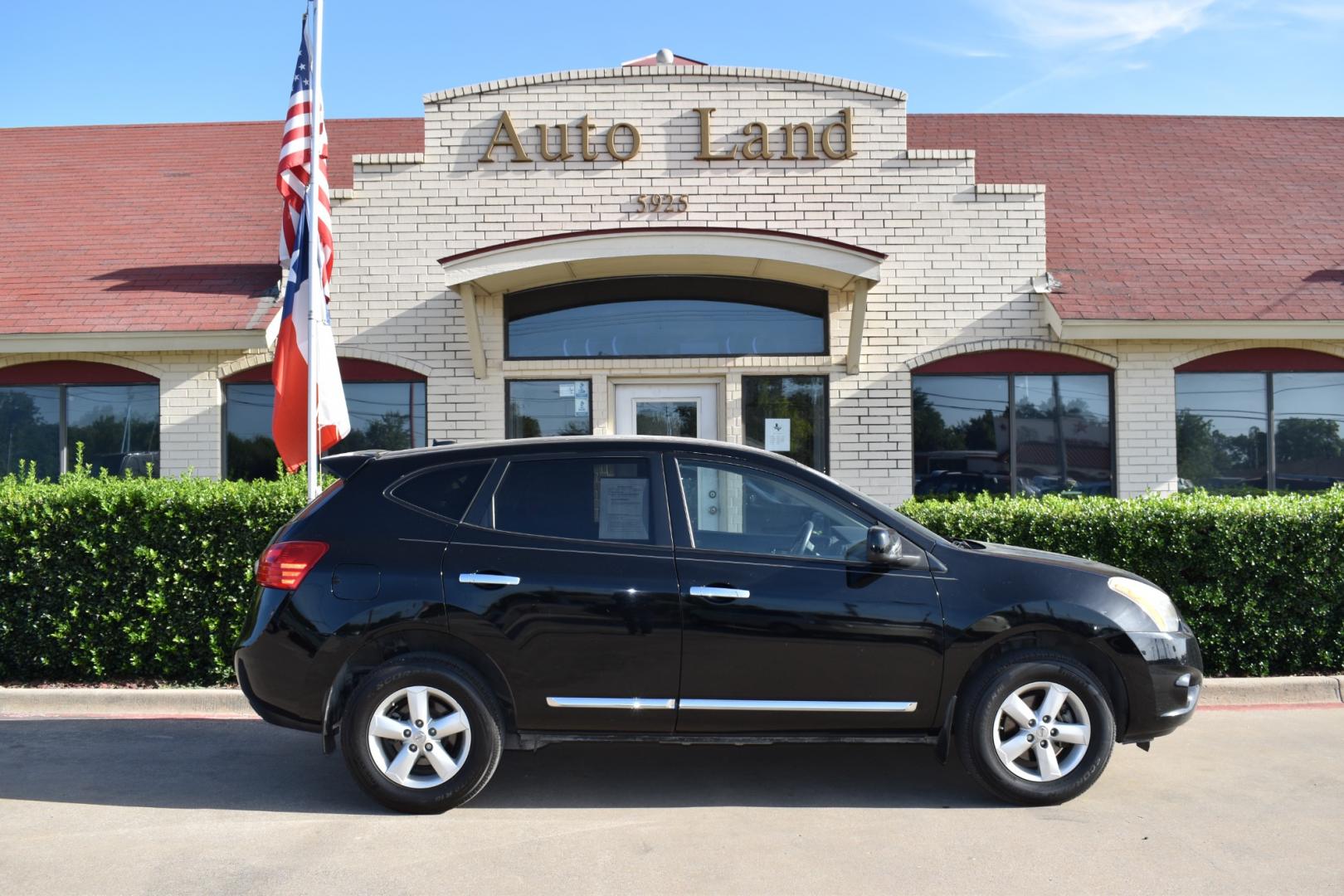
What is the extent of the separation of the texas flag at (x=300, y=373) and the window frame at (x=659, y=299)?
247cm

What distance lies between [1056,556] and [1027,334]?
566 centimetres

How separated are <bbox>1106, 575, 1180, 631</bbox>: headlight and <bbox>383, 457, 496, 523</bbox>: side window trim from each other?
9.93 ft

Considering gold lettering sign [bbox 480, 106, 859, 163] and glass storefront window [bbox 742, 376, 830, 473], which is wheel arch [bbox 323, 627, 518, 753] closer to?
glass storefront window [bbox 742, 376, 830, 473]

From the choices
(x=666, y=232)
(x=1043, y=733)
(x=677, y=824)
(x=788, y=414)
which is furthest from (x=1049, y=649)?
(x=788, y=414)

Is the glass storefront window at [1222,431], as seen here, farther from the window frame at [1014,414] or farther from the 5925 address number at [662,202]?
the 5925 address number at [662,202]

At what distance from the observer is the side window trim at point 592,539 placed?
18.5 ft

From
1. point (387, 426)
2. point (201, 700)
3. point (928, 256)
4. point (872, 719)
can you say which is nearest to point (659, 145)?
point (928, 256)

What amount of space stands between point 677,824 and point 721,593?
41.1 inches

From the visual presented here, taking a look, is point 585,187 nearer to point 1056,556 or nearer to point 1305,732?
point 1056,556

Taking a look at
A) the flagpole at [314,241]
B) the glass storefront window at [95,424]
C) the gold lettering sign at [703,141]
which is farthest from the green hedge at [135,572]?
the gold lettering sign at [703,141]

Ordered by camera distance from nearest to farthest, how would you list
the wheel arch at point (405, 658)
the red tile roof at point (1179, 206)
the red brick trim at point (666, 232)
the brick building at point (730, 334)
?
the wheel arch at point (405, 658)
the red brick trim at point (666, 232)
the red tile roof at point (1179, 206)
the brick building at point (730, 334)

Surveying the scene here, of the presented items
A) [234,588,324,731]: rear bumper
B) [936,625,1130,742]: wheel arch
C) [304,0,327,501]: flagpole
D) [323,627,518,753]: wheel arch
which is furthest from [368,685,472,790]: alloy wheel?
[304,0,327,501]: flagpole

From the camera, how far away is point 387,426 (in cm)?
1140

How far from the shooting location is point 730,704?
550 centimetres
